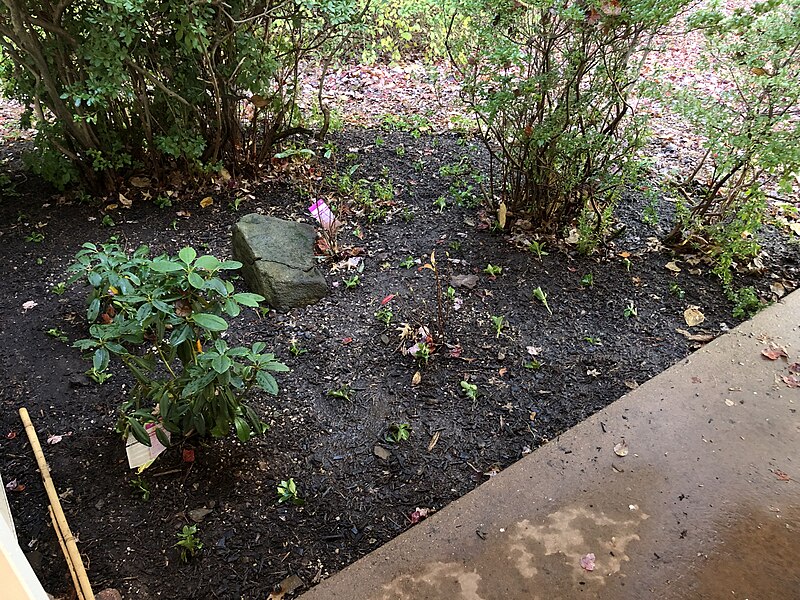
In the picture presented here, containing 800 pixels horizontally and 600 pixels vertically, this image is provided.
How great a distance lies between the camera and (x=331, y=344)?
2682 mm

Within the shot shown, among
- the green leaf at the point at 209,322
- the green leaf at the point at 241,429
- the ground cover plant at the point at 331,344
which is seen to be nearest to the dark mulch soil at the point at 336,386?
the ground cover plant at the point at 331,344

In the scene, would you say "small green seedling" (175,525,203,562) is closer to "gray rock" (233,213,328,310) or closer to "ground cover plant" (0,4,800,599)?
"ground cover plant" (0,4,800,599)

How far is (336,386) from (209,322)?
885 millimetres

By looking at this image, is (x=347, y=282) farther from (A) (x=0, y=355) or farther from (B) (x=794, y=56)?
(B) (x=794, y=56)

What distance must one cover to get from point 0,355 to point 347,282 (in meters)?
1.65

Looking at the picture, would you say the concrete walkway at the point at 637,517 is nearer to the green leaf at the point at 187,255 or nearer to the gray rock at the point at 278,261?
the green leaf at the point at 187,255

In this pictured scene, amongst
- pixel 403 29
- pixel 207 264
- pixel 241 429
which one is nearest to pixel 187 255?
pixel 207 264

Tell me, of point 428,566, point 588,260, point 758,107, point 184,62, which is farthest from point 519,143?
point 428,566

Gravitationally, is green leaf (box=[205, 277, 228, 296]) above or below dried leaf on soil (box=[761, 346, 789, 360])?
above

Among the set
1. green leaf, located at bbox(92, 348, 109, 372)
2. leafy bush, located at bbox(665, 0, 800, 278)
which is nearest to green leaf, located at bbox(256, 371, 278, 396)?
green leaf, located at bbox(92, 348, 109, 372)

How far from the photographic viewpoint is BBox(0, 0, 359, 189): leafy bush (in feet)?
9.79

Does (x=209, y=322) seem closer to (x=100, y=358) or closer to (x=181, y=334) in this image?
(x=181, y=334)

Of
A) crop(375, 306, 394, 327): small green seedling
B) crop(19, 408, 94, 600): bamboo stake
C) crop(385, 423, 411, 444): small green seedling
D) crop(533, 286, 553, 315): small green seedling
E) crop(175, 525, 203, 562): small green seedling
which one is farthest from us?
crop(533, 286, 553, 315): small green seedling

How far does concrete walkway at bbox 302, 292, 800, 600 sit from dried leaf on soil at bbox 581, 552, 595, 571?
0.01m
